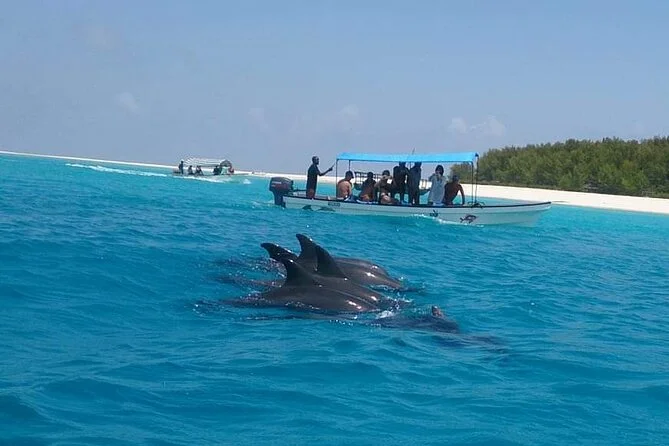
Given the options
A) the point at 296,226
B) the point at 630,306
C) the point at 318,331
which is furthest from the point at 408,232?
the point at 318,331

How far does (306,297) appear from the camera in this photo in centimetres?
1177

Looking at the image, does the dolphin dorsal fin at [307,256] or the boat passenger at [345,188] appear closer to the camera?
the dolphin dorsal fin at [307,256]

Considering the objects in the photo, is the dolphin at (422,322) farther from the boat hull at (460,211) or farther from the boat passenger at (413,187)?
the boat passenger at (413,187)

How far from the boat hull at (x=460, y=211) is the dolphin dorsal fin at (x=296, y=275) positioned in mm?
18801

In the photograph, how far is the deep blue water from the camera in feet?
23.1

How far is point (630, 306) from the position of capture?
49.4 feet

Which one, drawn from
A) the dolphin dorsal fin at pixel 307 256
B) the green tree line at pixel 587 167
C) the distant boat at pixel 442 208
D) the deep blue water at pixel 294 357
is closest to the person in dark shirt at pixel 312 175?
the distant boat at pixel 442 208

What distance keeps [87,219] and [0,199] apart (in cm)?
691

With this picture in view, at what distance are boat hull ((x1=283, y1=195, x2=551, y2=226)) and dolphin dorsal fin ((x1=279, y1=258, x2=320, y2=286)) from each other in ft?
61.7

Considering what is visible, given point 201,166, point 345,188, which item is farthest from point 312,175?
point 201,166

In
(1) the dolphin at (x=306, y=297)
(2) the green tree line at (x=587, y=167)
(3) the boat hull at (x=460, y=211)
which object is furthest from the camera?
(2) the green tree line at (x=587, y=167)

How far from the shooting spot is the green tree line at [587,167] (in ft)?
193

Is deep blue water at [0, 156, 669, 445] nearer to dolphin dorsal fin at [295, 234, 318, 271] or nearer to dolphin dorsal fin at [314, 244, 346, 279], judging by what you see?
dolphin dorsal fin at [314, 244, 346, 279]

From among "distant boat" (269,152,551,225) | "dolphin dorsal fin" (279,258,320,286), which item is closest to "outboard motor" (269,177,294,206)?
"distant boat" (269,152,551,225)
